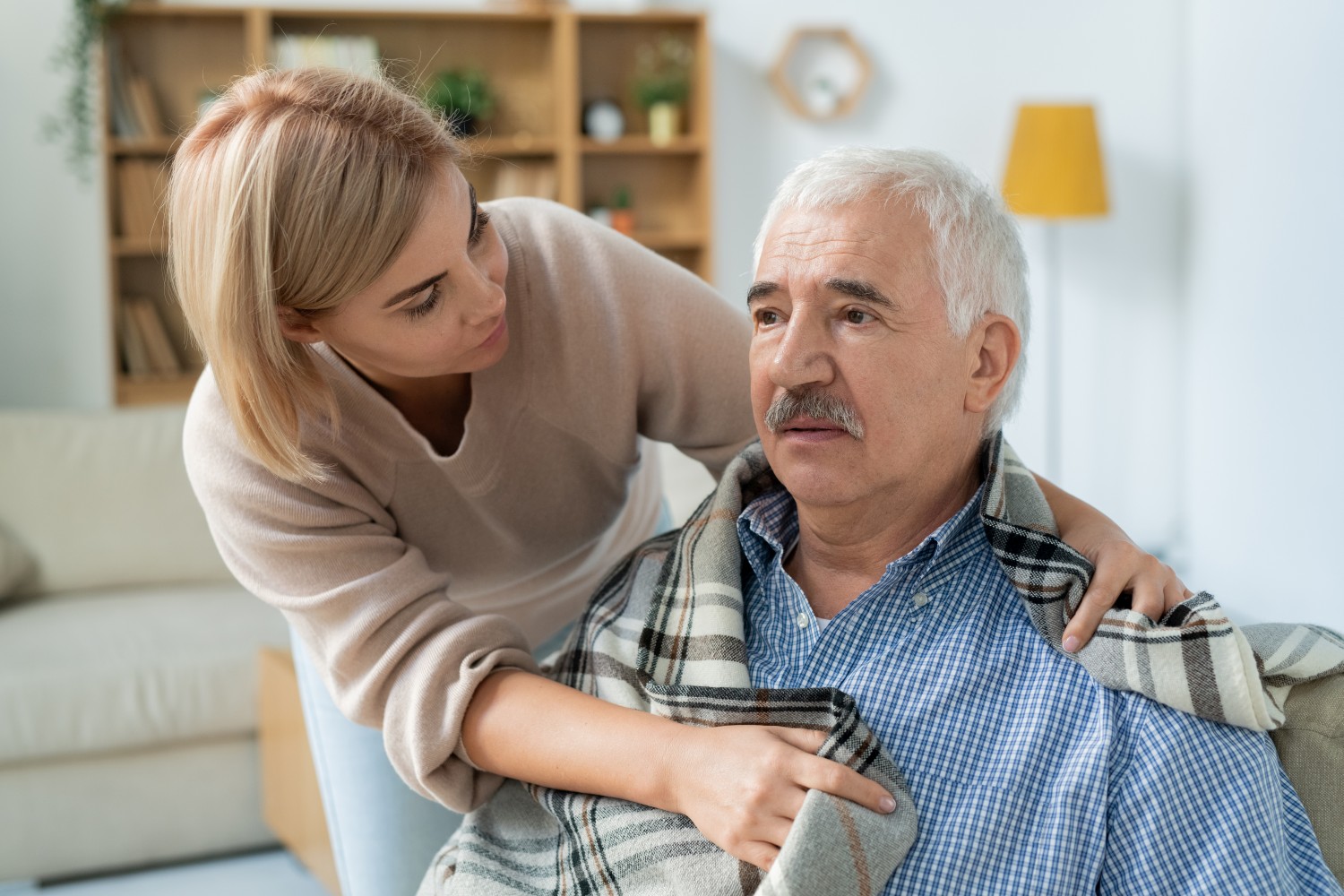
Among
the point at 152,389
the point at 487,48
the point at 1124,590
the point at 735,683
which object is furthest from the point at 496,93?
the point at 1124,590

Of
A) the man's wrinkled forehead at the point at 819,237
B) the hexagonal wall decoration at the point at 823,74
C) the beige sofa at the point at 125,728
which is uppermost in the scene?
the hexagonal wall decoration at the point at 823,74

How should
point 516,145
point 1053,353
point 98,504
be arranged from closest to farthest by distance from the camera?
point 98,504
point 516,145
point 1053,353

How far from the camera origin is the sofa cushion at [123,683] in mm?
2807

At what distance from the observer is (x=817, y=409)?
1294 mm

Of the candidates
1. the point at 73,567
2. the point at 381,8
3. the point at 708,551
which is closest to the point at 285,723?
the point at 73,567

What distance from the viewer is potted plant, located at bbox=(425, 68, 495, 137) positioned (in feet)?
14.2

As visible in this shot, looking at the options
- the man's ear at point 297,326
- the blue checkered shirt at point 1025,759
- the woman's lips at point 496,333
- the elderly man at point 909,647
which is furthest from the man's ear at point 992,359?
the man's ear at point 297,326

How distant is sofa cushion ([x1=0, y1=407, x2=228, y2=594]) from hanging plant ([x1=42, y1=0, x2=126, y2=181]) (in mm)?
1197

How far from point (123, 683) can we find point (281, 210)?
2.01 metres

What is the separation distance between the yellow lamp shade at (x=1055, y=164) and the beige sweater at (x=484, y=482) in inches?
125

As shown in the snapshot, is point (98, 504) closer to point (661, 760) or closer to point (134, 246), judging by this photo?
point (134, 246)

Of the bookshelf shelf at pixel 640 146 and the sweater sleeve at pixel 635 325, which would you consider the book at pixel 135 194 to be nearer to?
the bookshelf shelf at pixel 640 146

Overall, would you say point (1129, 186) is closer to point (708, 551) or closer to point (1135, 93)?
point (1135, 93)

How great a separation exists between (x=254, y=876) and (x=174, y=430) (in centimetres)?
139
